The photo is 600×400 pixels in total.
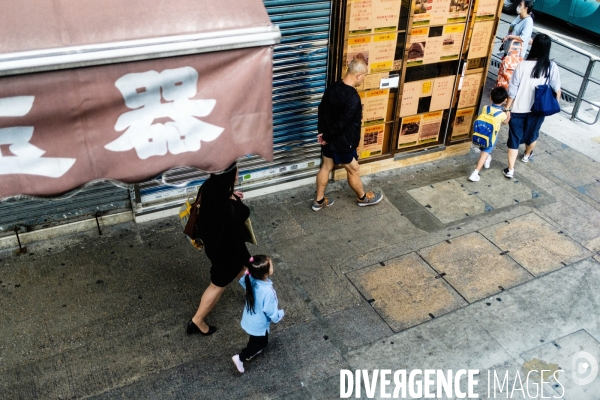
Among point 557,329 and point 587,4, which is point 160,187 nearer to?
point 557,329

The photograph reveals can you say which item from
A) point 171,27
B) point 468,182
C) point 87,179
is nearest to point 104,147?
point 87,179

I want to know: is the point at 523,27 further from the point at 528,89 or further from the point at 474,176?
the point at 474,176

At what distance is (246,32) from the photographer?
362 cm

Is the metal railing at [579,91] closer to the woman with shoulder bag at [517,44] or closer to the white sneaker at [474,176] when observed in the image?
the woman with shoulder bag at [517,44]

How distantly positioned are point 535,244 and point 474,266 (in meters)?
0.96

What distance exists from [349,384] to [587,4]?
13210mm

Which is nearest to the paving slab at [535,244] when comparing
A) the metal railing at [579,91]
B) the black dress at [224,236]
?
the metal railing at [579,91]

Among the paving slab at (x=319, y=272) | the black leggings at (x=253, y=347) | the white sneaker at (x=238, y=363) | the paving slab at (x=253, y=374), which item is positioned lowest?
the paving slab at (x=319, y=272)

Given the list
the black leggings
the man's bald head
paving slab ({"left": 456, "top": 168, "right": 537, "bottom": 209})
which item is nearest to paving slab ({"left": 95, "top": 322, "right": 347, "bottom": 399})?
the black leggings

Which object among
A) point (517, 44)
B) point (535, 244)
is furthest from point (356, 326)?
point (517, 44)

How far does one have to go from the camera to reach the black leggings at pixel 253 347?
4.88 metres

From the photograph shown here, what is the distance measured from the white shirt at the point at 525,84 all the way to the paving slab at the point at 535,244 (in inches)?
60.8

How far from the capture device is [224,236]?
4.88m

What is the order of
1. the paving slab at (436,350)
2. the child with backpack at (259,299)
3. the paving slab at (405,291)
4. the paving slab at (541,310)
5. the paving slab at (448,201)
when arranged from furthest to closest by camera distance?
the paving slab at (448,201) < the paving slab at (405,291) < the paving slab at (541,310) < the paving slab at (436,350) < the child with backpack at (259,299)
